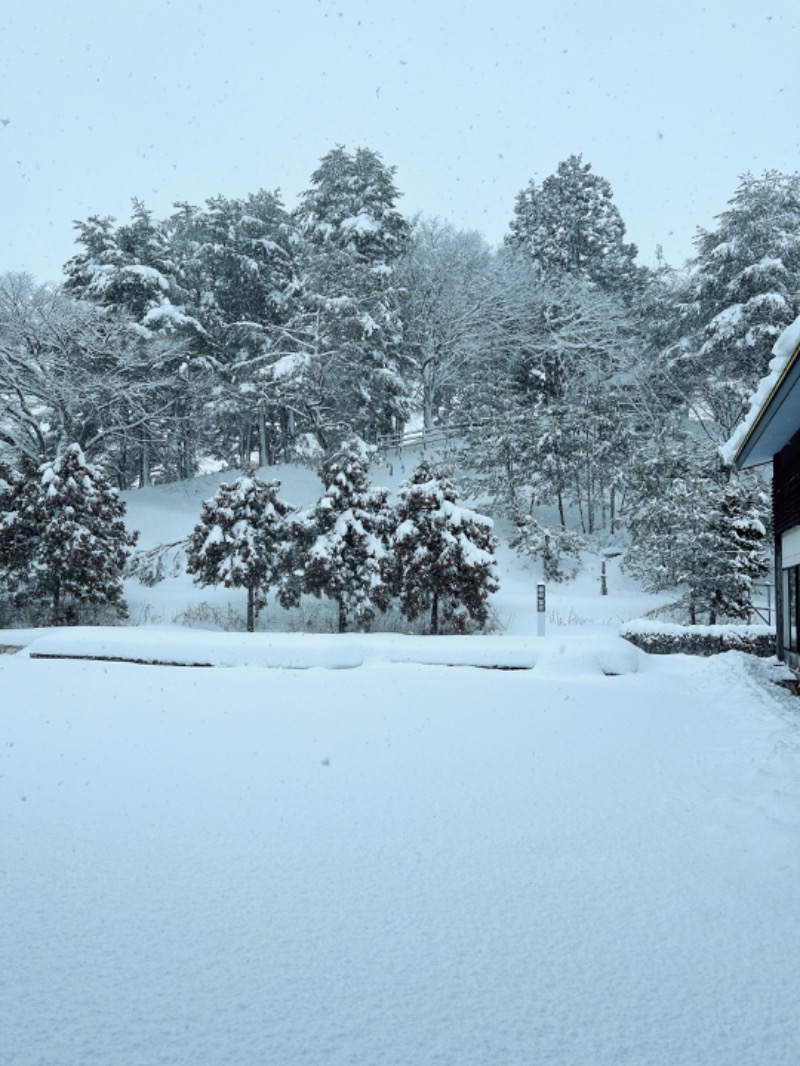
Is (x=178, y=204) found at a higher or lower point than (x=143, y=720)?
higher

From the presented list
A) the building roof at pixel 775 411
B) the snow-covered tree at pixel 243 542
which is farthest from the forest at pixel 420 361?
the building roof at pixel 775 411

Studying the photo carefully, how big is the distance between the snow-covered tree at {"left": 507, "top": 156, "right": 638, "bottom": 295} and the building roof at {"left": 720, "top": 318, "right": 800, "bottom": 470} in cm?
2703

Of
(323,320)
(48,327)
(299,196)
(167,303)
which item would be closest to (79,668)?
(48,327)

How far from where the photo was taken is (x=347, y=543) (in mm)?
15930

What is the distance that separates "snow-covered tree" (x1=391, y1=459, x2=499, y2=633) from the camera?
1518 cm

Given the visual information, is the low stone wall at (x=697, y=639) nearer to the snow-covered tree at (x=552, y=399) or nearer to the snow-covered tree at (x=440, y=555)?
the snow-covered tree at (x=440, y=555)

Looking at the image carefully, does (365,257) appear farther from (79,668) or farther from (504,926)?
(504,926)

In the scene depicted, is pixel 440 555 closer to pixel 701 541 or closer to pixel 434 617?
pixel 434 617

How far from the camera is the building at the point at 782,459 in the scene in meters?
7.79

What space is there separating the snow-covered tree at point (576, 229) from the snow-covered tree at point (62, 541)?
27234mm

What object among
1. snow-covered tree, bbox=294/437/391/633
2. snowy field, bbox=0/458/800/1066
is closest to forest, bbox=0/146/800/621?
snow-covered tree, bbox=294/437/391/633

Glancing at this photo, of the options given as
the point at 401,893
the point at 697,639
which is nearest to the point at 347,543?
the point at 697,639

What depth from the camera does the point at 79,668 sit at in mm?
10617

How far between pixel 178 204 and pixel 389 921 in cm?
3806
